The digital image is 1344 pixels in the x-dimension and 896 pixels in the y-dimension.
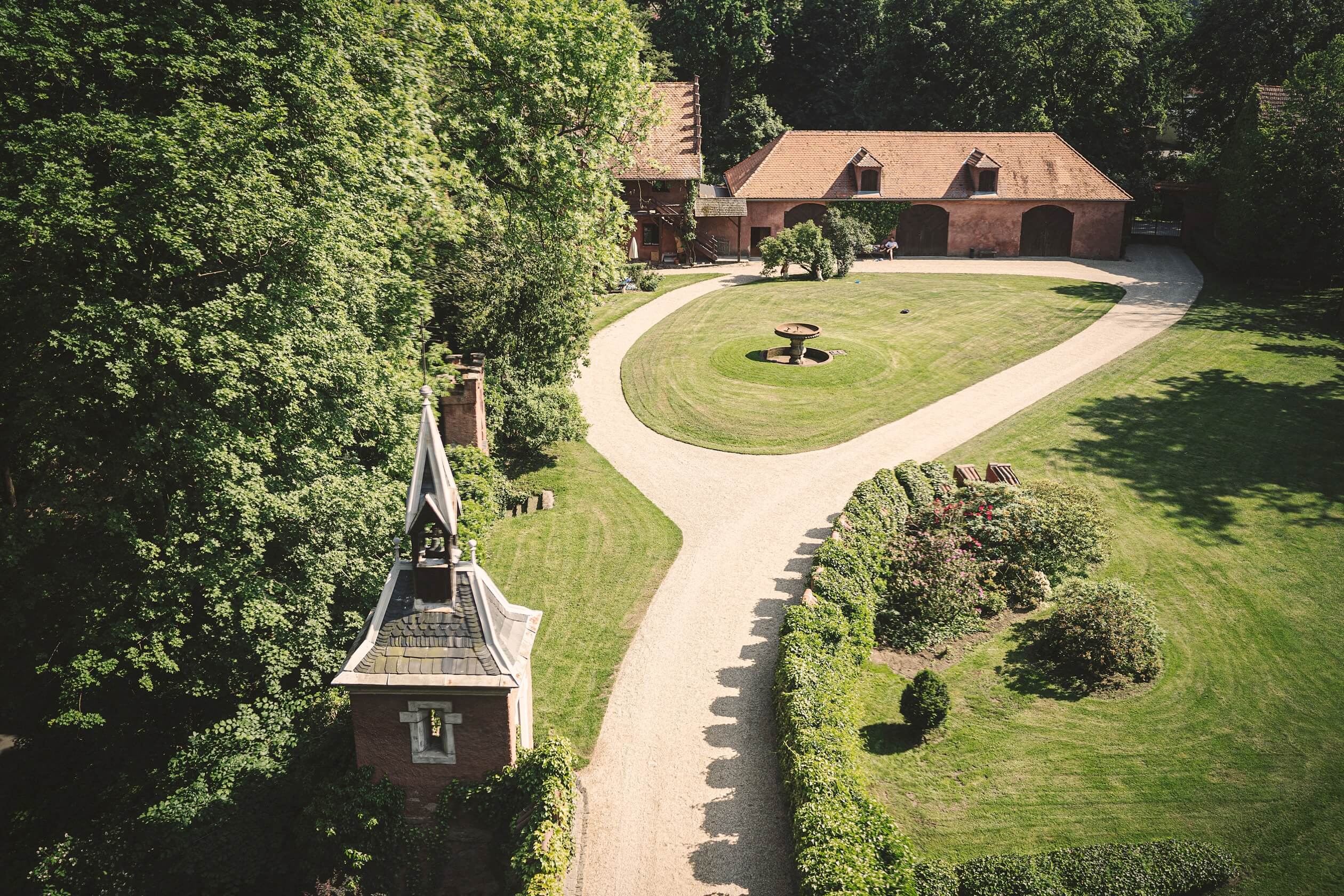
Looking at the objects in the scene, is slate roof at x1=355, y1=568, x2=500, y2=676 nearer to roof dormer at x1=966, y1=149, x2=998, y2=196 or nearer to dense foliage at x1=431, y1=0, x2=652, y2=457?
dense foliage at x1=431, y1=0, x2=652, y2=457

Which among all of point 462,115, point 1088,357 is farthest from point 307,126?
point 1088,357

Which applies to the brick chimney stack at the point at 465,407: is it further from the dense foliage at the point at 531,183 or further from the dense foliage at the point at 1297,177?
the dense foliage at the point at 1297,177

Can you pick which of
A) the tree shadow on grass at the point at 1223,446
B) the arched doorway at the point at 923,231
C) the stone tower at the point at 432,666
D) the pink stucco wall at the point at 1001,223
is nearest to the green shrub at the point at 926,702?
the stone tower at the point at 432,666

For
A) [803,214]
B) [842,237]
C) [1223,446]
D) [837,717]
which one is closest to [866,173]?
[803,214]

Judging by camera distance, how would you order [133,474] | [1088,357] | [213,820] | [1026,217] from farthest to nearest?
[1026,217] → [1088,357] → [133,474] → [213,820]

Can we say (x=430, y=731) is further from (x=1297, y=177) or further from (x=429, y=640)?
(x=1297, y=177)

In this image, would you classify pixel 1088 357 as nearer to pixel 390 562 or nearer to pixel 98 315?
pixel 390 562
